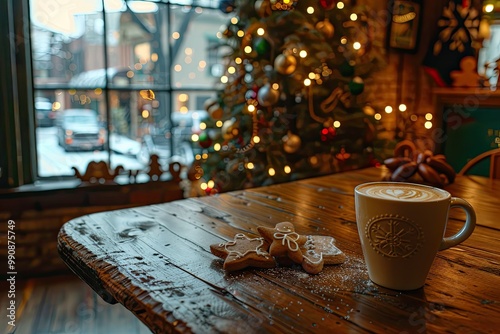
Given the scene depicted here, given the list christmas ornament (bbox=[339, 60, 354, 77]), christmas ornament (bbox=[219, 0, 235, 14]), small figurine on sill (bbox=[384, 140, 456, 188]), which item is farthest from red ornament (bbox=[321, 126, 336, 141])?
small figurine on sill (bbox=[384, 140, 456, 188])

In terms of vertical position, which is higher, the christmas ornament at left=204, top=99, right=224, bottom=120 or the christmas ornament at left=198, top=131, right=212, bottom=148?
the christmas ornament at left=204, top=99, right=224, bottom=120

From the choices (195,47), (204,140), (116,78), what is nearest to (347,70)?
(204,140)

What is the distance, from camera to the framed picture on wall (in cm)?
342

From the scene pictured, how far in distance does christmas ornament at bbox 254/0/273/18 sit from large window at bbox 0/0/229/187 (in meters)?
0.53

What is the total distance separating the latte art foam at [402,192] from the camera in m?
0.62

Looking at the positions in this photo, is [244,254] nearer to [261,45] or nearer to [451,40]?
[261,45]

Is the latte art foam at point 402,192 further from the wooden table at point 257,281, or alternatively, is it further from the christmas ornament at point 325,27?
the christmas ornament at point 325,27

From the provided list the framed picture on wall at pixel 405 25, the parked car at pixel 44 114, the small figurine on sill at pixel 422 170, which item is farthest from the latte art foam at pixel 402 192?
the framed picture on wall at pixel 405 25

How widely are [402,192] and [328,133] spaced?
2011 millimetres

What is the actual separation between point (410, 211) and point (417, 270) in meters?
0.09

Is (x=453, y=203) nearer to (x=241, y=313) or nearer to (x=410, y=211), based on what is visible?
(x=410, y=211)

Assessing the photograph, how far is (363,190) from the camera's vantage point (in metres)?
0.67

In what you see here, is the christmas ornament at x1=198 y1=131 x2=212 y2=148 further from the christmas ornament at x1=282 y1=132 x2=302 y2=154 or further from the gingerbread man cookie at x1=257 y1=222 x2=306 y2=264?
the gingerbread man cookie at x1=257 y1=222 x2=306 y2=264

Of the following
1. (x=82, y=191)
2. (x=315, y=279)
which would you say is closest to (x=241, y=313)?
(x=315, y=279)
